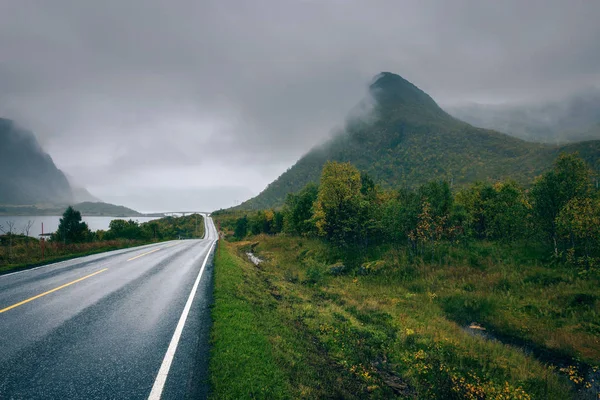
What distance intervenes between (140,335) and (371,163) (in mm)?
187167

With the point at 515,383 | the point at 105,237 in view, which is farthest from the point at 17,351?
the point at 105,237

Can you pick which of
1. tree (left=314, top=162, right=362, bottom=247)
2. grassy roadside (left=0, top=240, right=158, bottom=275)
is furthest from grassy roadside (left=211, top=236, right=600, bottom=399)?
grassy roadside (left=0, top=240, right=158, bottom=275)

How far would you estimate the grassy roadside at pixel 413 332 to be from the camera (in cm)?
646

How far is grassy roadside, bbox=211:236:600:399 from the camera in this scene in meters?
6.46

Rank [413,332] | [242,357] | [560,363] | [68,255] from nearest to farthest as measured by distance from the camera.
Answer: [242,357] → [560,363] → [413,332] → [68,255]

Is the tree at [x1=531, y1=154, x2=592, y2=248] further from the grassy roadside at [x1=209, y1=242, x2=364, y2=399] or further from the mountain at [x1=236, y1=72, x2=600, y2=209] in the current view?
the mountain at [x1=236, y1=72, x2=600, y2=209]

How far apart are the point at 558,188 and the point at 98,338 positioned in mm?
26744

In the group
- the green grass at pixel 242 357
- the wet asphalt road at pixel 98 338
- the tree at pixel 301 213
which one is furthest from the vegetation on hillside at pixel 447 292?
the tree at pixel 301 213

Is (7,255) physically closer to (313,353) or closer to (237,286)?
(237,286)

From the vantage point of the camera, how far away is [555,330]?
41.0ft

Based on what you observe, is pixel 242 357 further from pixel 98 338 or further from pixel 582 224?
pixel 582 224

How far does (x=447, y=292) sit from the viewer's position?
17328mm

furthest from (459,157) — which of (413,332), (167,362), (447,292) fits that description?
(167,362)

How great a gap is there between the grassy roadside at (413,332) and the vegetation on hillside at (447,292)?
63mm
